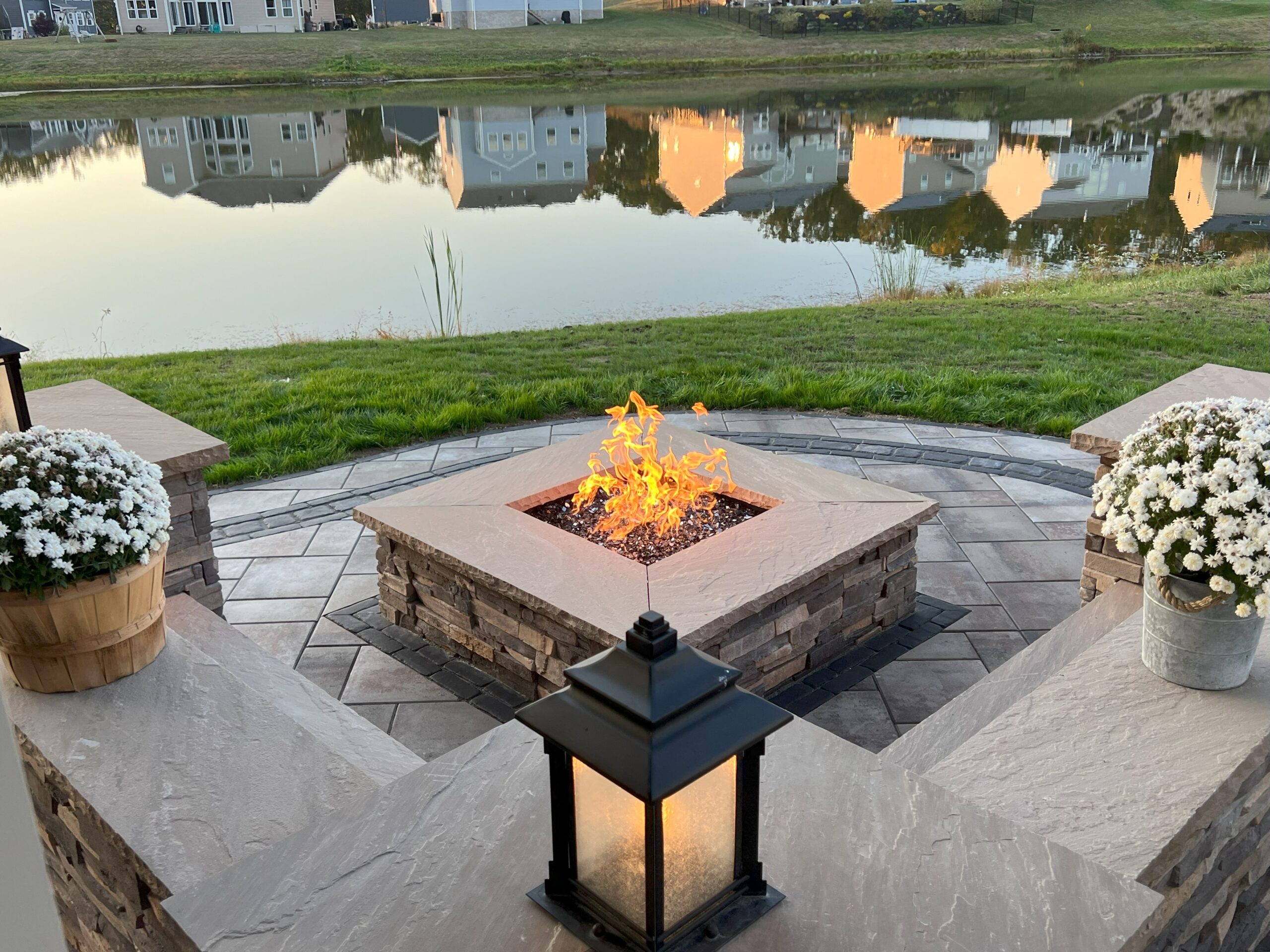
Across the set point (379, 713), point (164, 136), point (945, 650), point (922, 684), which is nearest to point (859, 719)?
point (922, 684)

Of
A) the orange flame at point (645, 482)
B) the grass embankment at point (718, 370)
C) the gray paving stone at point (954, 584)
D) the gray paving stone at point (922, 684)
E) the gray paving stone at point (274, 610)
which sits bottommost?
the gray paving stone at point (922, 684)

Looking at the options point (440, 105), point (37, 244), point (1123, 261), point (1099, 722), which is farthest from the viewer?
point (440, 105)

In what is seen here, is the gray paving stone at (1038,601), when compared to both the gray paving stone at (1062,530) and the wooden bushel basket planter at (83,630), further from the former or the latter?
the wooden bushel basket planter at (83,630)

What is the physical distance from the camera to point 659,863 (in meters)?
1.65

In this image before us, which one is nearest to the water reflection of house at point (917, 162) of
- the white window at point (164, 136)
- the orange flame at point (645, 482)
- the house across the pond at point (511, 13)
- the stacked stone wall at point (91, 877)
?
the orange flame at point (645, 482)

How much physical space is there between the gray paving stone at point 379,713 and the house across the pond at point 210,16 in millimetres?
45017

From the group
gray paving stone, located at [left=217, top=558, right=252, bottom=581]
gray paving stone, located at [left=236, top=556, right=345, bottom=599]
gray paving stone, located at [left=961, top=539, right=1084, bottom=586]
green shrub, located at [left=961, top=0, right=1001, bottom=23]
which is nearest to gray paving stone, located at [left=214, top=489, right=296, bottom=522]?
gray paving stone, located at [left=217, top=558, right=252, bottom=581]

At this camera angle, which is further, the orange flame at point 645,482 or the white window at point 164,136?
the white window at point 164,136

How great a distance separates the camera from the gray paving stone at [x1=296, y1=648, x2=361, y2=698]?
3795 millimetres

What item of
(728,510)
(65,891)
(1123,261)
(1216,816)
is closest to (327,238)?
(1123,261)

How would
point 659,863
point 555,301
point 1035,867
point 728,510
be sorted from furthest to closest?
point 555,301 < point 728,510 < point 1035,867 < point 659,863

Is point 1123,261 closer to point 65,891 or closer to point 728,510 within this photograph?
point 728,510

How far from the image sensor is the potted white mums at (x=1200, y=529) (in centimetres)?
238

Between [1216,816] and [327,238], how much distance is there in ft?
47.2
